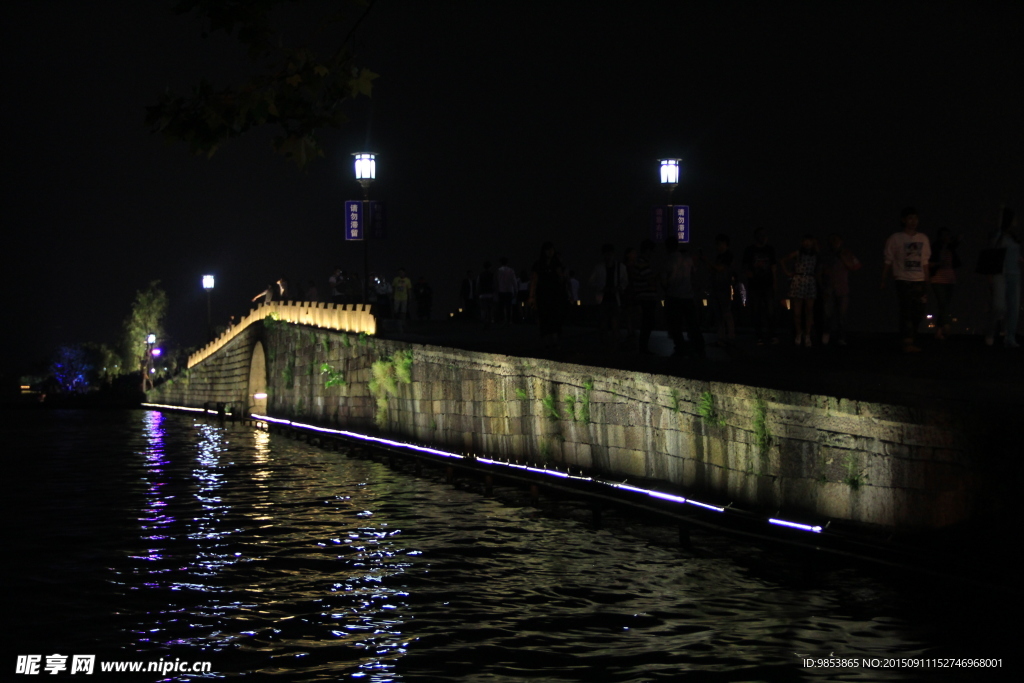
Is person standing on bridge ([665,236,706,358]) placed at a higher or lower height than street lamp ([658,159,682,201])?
lower

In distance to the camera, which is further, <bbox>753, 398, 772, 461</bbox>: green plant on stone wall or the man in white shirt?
the man in white shirt

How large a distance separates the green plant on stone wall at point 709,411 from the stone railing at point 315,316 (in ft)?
49.8

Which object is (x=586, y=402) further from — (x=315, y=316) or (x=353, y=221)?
(x=315, y=316)

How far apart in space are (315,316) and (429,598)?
25063 millimetres

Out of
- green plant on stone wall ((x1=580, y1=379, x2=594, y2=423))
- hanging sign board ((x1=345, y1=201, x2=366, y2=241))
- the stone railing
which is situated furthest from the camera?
hanging sign board ((x1=345, y1=201, x2=366, y2=241))

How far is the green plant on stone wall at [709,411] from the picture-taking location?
38.9 feet

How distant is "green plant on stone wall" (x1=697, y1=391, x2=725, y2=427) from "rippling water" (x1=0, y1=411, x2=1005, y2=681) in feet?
4.21

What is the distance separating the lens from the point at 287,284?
43.8 m

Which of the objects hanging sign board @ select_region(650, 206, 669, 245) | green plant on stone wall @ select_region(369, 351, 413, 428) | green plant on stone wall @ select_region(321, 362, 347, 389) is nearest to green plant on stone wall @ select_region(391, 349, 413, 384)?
green plant on stone wall @ select_region(369, 351, 413, 428)

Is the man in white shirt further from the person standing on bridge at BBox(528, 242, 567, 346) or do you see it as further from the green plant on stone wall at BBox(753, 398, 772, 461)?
the person standing on bridge at BBox(528, 242, 567, 346)

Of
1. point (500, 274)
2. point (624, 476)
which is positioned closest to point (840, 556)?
point (624, 476)

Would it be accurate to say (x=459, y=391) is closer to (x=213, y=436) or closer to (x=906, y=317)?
(x=906, y=317)

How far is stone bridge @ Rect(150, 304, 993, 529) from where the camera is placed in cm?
920

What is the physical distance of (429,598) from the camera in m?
8.89
